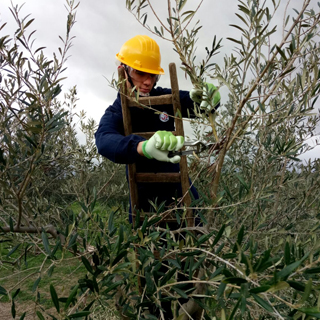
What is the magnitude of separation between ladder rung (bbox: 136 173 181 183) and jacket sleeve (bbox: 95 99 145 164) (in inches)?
10.6

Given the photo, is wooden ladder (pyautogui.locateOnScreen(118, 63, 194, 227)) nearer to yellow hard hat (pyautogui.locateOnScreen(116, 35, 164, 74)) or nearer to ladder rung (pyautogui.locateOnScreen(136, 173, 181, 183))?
ladder rung (pyautogui.locateOnScreen(136, 173, 181, 183))

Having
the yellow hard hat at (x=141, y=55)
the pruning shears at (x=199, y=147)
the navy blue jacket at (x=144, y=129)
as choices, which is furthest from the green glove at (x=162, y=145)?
the yellow hard hat at (x=141, y=55)

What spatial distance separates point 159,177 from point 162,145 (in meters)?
0.50

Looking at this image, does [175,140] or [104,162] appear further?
[104,162]

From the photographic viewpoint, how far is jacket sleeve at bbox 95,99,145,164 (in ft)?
6.56

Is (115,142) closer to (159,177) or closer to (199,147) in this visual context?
(159,177)

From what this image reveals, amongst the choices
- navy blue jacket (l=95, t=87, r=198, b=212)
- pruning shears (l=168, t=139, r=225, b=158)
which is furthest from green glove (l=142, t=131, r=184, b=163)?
navy blue jacket (l=95, t=87, r=198, b=212)

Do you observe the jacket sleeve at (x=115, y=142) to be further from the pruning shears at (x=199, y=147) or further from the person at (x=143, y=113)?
the pruning shears at (x=199, y=147)

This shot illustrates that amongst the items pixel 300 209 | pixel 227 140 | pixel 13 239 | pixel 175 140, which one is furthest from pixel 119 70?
pixel 300 209

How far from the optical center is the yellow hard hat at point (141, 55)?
101 inches

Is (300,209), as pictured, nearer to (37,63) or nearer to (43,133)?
(43,133)

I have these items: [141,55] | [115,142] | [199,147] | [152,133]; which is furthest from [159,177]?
[141,55]

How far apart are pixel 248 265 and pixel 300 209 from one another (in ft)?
5.18

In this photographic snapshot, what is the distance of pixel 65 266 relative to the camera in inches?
195
